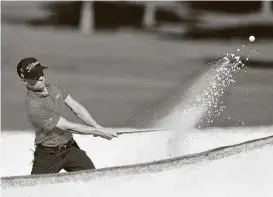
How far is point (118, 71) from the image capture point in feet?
38.7

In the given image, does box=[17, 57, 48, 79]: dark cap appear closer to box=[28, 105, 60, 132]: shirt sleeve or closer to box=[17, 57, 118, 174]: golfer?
box=[17, 57, 118, 174]: golfer

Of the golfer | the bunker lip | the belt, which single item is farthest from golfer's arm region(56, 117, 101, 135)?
the bunker lip

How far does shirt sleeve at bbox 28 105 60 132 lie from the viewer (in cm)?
412

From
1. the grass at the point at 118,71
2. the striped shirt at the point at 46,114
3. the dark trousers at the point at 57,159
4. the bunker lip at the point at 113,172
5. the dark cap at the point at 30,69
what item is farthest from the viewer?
the grass at the point at 118,71

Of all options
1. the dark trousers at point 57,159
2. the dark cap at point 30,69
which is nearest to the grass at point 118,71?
the dark trousers at point 57,159

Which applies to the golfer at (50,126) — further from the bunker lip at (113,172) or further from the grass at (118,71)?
the grass at (118,71)

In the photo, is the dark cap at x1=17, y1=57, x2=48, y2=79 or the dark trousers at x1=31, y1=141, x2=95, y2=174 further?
the dark trousers at x1=31, y1=141, x2=95, y2=174

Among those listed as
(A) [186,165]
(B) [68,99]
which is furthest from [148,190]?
(B) [68,99]

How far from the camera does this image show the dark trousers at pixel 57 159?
432 centimetres

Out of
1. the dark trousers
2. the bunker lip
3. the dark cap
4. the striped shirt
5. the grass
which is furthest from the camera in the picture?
the grass

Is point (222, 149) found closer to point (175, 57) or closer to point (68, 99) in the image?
point (68, 99)

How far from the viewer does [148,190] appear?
3.76 metres

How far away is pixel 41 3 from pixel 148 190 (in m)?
15.9

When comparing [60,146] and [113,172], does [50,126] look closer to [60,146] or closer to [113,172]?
[60,146]
